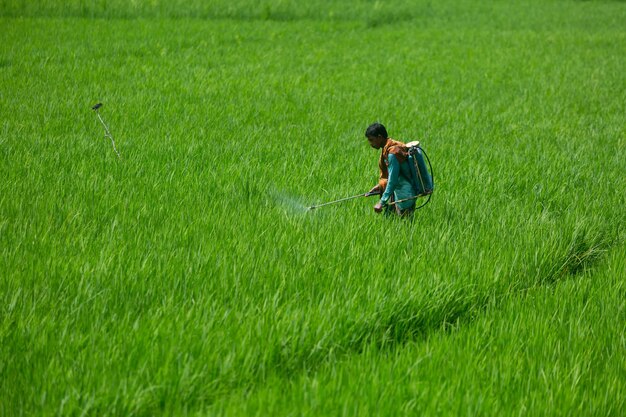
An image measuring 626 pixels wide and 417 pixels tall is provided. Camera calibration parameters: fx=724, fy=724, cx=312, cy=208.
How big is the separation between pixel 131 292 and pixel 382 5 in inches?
609

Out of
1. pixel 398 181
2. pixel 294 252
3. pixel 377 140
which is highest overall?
pixel 377 140

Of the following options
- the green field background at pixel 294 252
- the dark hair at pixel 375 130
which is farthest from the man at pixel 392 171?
the green field background at pixel 294 252

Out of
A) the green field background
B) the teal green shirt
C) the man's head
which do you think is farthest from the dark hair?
the green field background

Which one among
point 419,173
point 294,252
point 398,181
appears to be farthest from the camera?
point 398,181

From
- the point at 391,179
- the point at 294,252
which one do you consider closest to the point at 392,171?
the point at 391,179

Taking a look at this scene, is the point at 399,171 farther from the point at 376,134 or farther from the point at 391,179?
the point at 376,134

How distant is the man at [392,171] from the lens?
3861 mm

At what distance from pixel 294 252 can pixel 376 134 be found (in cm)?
80

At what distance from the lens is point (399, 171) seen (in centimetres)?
393

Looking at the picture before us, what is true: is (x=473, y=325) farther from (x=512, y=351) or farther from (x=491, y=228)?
(x=491, y=228)

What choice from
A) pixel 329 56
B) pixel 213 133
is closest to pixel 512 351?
pixel 213 133

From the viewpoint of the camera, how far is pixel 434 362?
2.71m

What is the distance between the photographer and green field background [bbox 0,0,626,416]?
2.50 m

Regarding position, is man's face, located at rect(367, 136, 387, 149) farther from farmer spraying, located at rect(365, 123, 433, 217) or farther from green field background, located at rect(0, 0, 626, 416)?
green field background, located at rect(0, 0, 626, 416)
